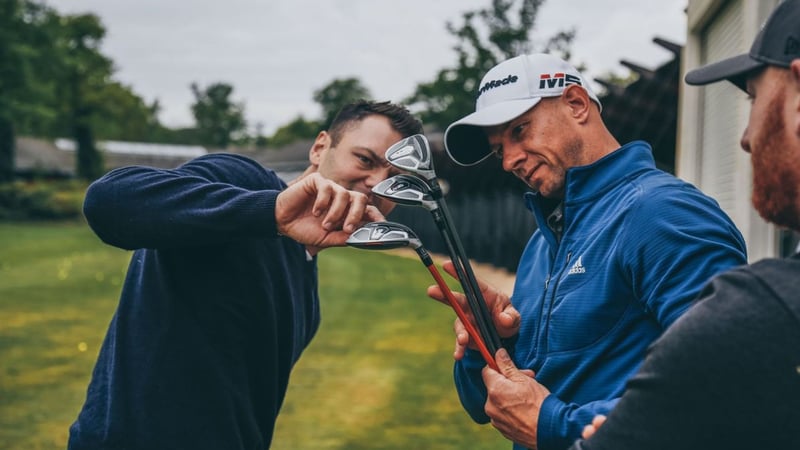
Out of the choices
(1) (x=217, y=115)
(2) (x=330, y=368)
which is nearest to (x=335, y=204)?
(2) (x=330, y=368)

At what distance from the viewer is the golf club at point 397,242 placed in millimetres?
2625

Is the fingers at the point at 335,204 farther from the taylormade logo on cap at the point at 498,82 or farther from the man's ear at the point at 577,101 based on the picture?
the man's ear at the point at 577,101

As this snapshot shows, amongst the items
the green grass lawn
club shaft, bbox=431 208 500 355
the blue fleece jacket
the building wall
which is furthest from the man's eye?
the green grass lawn

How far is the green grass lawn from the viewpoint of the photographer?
826 cm

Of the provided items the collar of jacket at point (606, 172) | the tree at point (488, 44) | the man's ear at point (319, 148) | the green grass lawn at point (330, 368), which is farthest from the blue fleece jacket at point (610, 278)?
the tree at point (488, 44)

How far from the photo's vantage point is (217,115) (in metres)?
132

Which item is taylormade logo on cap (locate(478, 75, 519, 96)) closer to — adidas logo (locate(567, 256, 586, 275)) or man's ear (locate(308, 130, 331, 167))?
adidas logo (locate(567, 256, 586, 275))

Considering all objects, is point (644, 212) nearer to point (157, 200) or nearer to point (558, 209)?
point (558, 209)

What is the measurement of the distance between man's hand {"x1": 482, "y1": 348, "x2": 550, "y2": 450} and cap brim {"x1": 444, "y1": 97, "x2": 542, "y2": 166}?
35.4 inches

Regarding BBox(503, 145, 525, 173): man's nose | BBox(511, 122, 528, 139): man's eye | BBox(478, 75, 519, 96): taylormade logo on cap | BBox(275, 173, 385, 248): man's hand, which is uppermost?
BBox(478, 75, 519, 96): taylormade logo on cap

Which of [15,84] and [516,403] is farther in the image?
[15,84]

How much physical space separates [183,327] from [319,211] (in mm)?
739

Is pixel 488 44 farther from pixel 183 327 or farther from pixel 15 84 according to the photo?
pixel 183 327

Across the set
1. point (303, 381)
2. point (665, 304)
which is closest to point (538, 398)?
point (665, 304)
